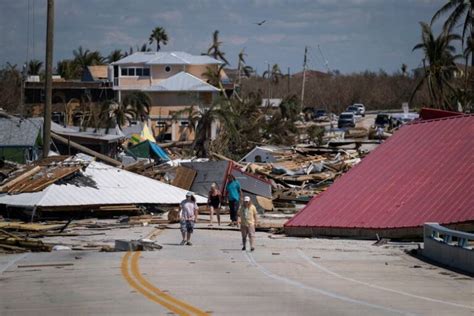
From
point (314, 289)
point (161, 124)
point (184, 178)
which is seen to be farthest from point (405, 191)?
point (161, 124)

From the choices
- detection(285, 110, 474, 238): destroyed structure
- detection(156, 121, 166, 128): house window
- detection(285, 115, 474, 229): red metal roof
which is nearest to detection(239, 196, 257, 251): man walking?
detection(285, 110, 474, 238): destroyed structure

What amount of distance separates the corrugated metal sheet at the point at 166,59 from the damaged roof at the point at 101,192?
58996 millimetres

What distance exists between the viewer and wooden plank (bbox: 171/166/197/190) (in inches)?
1788

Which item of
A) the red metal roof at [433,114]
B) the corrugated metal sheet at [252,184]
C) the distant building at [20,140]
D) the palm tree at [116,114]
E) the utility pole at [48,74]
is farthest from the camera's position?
the palm tree at [116,114]

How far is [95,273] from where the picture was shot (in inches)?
874

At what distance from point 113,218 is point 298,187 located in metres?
13.4

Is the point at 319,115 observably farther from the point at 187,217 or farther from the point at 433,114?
the point at 187,217

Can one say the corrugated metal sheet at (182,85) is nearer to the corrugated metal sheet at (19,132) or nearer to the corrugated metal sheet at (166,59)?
the corrugated metal sheet at (166,59)

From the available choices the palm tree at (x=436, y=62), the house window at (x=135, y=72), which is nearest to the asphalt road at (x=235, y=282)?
the palm tree at (x=436, y=62)

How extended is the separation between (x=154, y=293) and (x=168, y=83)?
76486 mm

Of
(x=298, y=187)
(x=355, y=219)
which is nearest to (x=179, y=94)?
(x=298, y=187)

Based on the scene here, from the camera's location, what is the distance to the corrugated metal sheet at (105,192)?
123ft

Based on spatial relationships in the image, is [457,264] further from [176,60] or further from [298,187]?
[176,60]

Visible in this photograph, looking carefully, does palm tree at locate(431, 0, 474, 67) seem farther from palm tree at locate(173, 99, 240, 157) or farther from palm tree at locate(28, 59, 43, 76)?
palm tree at locate(28, 59, 43, 76)
